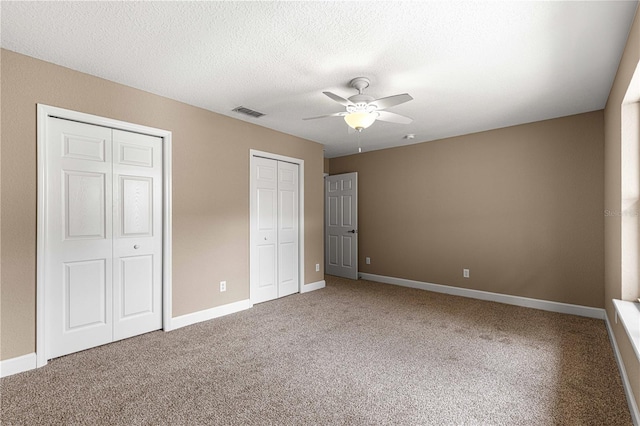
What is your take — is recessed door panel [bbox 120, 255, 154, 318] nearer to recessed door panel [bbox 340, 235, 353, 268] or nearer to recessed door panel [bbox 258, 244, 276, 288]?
recessed door panel [bbox 258, 244, 276, 288]

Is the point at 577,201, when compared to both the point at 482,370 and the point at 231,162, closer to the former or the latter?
the point at 482,370

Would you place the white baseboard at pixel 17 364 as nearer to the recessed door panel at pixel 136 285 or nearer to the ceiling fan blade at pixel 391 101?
the recessed door panel at pixel 136 285

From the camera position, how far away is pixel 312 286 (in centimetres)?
515

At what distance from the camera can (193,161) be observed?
3.63 metres

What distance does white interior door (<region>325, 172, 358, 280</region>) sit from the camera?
19.9 feet

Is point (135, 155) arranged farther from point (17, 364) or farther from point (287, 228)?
point (287, 228)

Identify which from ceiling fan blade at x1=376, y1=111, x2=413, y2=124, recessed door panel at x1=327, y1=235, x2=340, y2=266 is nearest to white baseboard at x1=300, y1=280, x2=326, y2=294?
recessed door panel at x1=327, y1=235, x2=340, y2=266

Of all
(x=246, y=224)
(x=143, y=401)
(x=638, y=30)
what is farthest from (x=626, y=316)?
(x=246, y=224)

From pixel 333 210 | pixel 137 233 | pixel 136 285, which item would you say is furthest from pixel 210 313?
pixel 333 210

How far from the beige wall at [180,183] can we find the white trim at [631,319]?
3638 millimetres

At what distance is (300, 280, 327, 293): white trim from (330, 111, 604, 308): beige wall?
1.14 m

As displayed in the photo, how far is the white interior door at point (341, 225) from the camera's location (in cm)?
607

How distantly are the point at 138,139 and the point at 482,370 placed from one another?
149 inches

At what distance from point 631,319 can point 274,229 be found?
376cm
